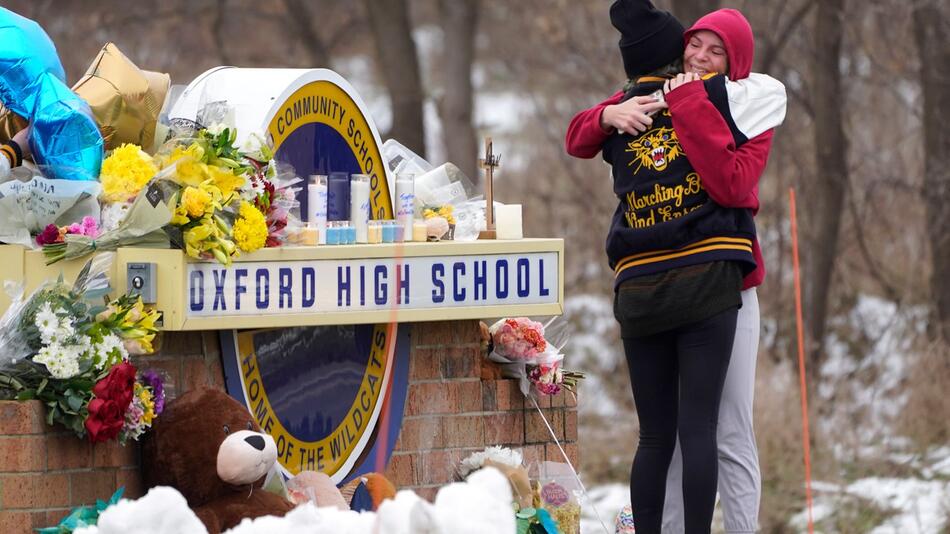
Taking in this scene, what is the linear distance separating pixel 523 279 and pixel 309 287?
0.82 meters

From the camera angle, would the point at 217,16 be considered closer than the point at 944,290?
No

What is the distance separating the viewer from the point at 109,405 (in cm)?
439

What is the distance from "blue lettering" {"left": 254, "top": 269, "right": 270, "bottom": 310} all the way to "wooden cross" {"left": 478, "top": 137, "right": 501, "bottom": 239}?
1051 millimetres

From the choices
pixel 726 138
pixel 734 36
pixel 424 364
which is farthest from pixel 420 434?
pixel 734 36

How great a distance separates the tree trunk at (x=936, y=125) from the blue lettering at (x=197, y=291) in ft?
28.0

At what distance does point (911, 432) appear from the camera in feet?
36.2

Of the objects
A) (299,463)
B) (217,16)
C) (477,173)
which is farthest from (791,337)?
(299,463)

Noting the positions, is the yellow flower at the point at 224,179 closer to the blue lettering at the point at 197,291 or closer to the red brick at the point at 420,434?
the blue lettering at the point at 197,291

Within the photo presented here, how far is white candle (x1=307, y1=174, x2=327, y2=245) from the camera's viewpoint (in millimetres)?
5172

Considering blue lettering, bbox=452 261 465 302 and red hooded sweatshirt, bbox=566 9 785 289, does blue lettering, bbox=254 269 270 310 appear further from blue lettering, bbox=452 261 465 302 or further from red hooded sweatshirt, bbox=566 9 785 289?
red hooded sweatshirt, bbox=566 9 785 289

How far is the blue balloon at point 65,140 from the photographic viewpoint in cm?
487

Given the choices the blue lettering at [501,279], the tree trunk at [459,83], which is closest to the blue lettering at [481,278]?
the blue lettering at [501,279]

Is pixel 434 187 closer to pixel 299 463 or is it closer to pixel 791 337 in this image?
pixel 299 463

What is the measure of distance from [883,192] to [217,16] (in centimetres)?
718
